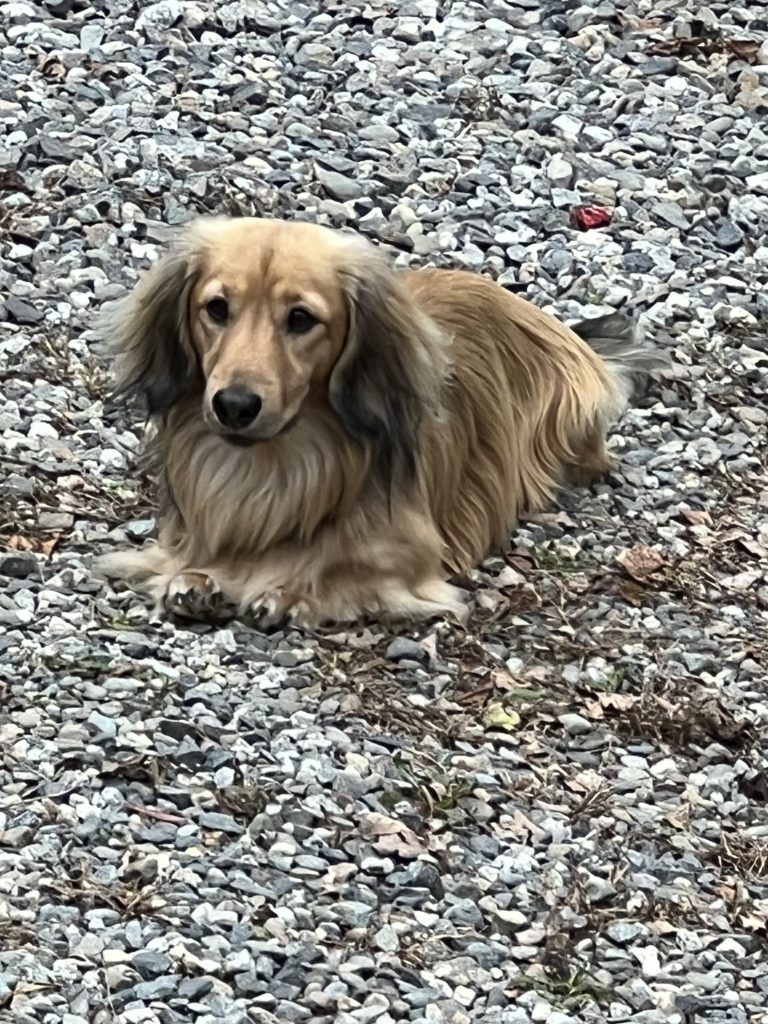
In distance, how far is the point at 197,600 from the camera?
545 cm

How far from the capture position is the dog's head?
5.25 metres

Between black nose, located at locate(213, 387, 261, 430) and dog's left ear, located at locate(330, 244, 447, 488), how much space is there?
35cm

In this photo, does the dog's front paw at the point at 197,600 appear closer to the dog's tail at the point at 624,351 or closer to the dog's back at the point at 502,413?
the dog's back at the point at 502,413

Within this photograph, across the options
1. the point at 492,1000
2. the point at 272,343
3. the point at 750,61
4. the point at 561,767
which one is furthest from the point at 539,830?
the point at 750,61

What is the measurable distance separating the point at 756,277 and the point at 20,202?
2554 mm

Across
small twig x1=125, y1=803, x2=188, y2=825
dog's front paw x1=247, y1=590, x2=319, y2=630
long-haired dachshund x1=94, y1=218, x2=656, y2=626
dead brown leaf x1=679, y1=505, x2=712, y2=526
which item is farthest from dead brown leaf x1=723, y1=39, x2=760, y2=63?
small twig x1=125, y1=803, x2=188, y2=825

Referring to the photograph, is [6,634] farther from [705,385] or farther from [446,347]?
[705,385]

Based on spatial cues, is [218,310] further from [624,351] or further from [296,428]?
[624,351]

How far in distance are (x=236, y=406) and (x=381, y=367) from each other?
1.61 ft

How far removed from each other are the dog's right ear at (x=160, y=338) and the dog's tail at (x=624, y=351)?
66.1 inches

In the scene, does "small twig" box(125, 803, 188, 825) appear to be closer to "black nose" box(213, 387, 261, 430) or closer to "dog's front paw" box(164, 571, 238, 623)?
"dog's front paw" box(164, 571, 238, 623)

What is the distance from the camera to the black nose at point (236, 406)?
5160 millimetres

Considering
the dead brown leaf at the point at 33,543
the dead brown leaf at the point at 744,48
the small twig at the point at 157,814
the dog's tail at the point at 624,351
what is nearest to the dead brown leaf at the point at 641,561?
the dog's tail at the point at 624,351

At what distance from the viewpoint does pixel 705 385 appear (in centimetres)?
691
